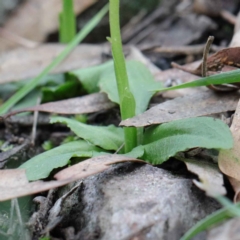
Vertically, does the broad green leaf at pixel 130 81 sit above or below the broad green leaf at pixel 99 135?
above

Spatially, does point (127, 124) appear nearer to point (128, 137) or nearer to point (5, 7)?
point (128, 137)

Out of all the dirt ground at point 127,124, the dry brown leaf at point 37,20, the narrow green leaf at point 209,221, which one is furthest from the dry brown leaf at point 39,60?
the narrow green leaf at point 209,221

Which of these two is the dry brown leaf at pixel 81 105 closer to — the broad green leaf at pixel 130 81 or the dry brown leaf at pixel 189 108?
the broad green leaf at pixel 130 81

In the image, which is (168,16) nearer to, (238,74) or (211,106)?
(211,106)

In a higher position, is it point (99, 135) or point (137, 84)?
point (137, 84)

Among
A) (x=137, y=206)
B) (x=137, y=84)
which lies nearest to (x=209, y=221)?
(x=137, y=206)

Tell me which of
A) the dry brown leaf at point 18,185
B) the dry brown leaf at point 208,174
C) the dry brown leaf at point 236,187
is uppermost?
the dry brown leaf at point 18,185

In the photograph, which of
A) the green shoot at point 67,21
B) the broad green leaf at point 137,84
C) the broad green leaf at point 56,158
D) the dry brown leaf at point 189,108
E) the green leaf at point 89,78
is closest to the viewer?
the broad green leaf at point 56,158

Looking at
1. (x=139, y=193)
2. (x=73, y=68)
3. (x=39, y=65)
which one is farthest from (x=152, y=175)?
(x=39, y=65)
